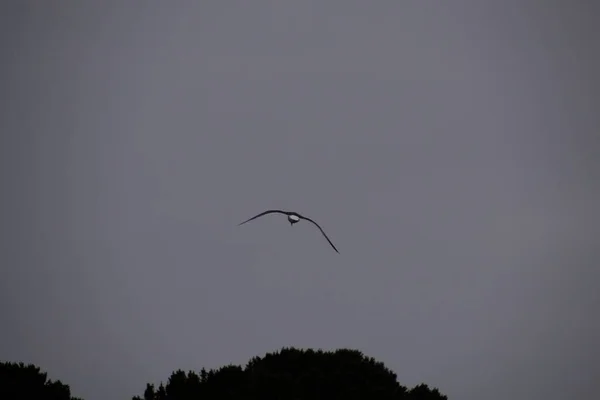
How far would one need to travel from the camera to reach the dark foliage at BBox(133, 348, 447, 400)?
41.1 m

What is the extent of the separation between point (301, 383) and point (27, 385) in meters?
12.2

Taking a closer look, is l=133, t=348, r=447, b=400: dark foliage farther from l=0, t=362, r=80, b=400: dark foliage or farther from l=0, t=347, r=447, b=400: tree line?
l=0, t=362, r=80, b=400: dark foliage

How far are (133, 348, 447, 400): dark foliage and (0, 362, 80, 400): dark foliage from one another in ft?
12.5

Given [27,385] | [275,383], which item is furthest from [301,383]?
[27,385]

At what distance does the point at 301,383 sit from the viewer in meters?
42.0

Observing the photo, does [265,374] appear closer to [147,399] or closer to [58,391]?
[147,399]

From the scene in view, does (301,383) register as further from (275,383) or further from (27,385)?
(27,385)

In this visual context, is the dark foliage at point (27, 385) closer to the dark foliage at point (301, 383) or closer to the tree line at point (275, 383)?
the tree line at point (275, 383)

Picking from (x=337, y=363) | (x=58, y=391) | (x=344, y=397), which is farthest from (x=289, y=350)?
(x=58, y=391)

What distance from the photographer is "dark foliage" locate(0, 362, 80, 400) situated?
4200 centimetres

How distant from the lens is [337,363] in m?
44.6

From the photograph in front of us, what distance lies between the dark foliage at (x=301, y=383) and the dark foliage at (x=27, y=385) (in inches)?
150

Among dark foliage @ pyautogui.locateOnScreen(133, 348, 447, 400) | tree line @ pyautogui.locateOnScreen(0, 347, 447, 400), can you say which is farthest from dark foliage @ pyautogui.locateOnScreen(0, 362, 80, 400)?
dark foliage @ pyautogui.locateOnScreen(133, 348, 447, 400)

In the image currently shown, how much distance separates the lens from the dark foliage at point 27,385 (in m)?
42.0
